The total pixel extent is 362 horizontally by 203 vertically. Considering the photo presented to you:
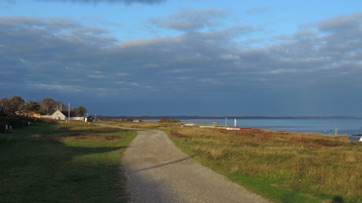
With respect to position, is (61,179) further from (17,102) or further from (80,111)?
(80,111)

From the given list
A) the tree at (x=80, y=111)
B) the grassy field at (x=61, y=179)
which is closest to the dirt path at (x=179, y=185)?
the grassy field at (x=61, y=179)

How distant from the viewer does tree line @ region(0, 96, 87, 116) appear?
147 metres

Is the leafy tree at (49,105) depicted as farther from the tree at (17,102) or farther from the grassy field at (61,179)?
the grassy field at (61,179)

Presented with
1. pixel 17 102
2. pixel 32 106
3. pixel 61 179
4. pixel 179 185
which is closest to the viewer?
pixel 179 185

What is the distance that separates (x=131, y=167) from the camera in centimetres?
1714

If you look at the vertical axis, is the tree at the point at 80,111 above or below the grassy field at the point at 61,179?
above

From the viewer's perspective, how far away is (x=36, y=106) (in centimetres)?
16238

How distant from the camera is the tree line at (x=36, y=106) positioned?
483 feet

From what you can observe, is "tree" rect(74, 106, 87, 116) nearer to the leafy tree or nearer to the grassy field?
the leafy tree

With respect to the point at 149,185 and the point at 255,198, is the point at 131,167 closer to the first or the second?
the point at 149,185

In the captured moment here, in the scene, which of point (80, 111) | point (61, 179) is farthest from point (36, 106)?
point (61, 179)

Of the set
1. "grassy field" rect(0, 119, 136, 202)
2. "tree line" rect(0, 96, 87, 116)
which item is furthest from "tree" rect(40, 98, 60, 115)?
"grassy field" rect(0, 119, 136, 202)

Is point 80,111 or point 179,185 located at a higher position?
point 80,111

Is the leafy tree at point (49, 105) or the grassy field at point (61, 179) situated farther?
the leafy tree at point (49, 105)
